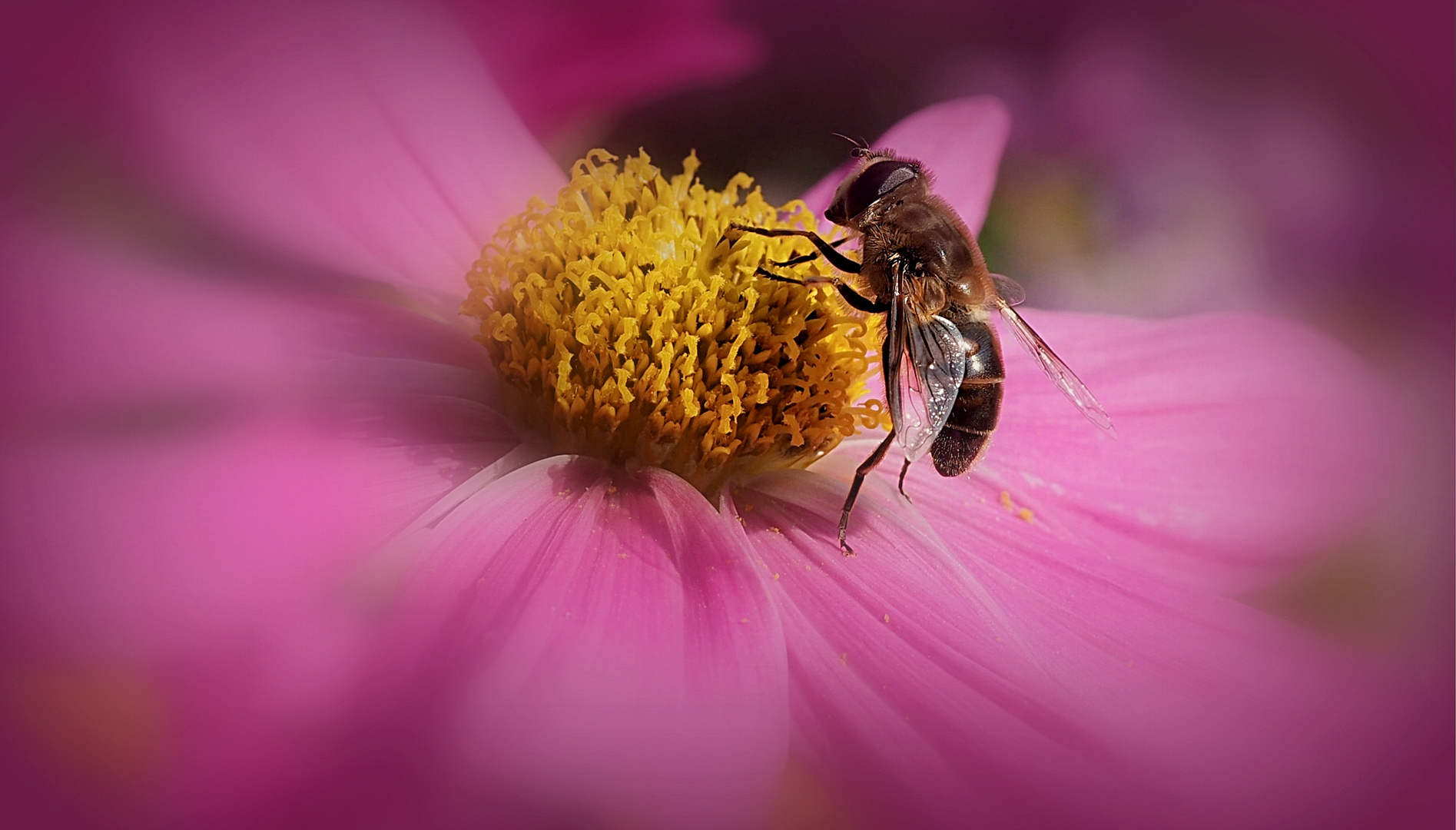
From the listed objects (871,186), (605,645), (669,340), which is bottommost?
(605,645)

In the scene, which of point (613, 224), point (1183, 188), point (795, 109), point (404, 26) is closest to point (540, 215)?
point (613, 224)

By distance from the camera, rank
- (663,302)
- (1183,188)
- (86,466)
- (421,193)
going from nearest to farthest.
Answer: (86,466) → (663,302) → (421,193) → (1183,188)

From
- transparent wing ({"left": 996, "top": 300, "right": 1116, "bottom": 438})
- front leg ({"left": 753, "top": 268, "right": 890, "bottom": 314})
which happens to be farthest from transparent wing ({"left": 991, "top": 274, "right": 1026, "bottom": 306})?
front leg ({"left": 753, "top": 268, "right": 890, "bottom": 314})

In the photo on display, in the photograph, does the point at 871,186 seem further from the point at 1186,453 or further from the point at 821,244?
the point at 1186,453

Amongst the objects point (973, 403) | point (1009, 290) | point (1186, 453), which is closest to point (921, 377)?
point (973, 403)

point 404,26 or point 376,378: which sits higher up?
point 404,26

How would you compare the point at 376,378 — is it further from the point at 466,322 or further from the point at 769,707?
the point at 769,707
